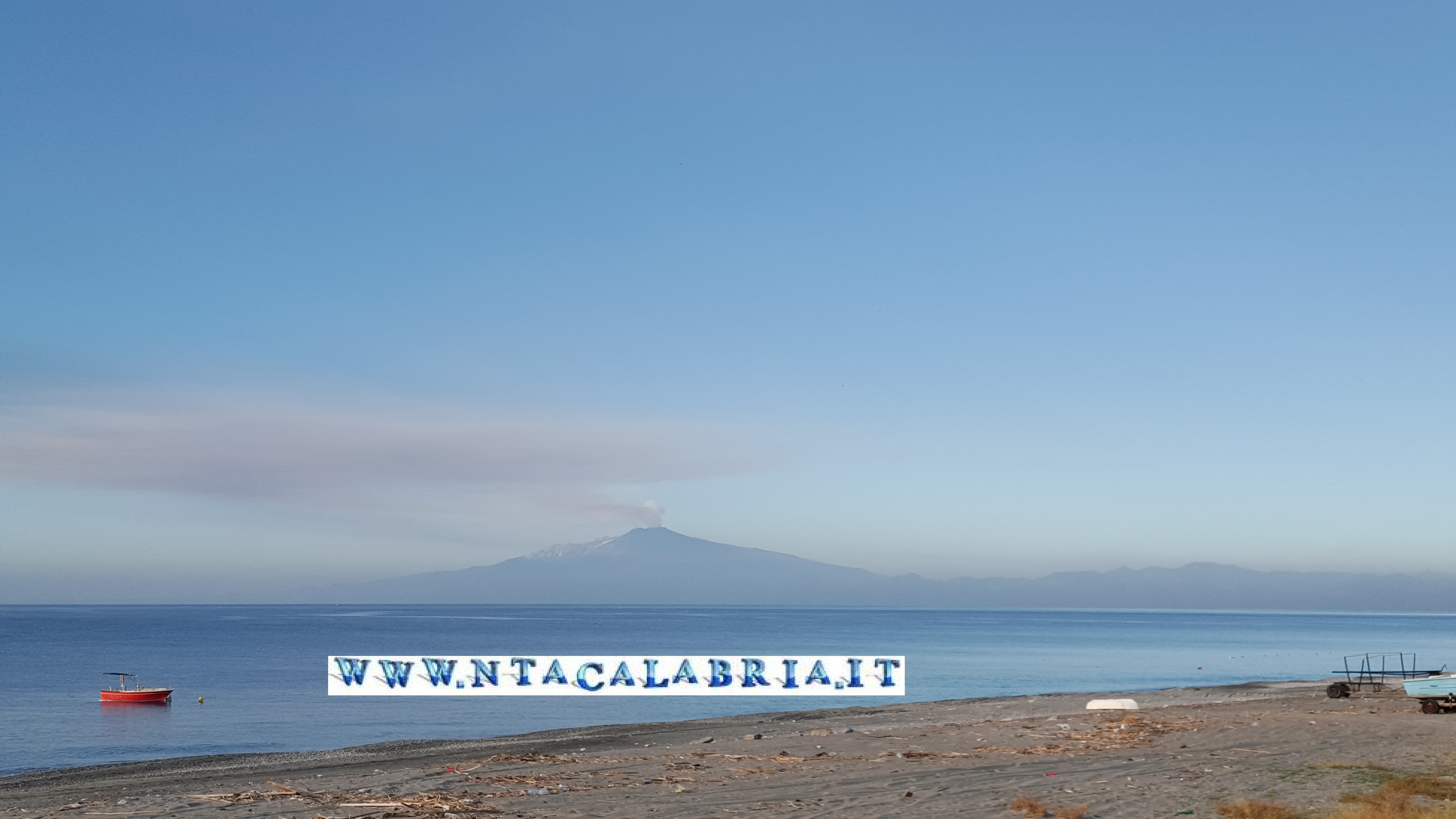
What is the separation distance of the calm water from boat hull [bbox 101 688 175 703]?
2.50ft

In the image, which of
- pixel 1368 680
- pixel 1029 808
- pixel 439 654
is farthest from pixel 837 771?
pixel 439 654

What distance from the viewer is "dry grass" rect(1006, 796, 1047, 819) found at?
13070 mm

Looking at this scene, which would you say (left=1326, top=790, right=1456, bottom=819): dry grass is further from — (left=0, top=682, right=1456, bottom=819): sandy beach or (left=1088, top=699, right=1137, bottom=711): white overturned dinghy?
(left=1088, top=699, right=1137, bottom=711): white overturned dinghy

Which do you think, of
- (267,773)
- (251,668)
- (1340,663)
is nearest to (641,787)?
(267,773)

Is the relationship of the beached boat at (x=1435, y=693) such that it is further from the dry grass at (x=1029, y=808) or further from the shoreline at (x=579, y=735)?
the dry grass at (x=1029, y=808)

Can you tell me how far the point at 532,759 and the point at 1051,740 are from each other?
9.86m

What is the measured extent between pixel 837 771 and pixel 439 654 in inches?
3858

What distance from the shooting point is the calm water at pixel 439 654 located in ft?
132

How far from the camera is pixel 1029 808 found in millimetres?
13336

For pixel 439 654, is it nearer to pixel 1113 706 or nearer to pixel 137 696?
pixel 137 696

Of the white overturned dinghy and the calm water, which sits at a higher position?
the white overturned dinghy

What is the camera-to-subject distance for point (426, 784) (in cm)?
1712

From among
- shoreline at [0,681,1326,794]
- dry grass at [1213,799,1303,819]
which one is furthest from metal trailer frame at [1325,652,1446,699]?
dry grass at [1213,799,1303,819]

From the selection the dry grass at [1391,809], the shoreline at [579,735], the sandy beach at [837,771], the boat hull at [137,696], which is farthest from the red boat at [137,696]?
the dry grass at [1391,809]
